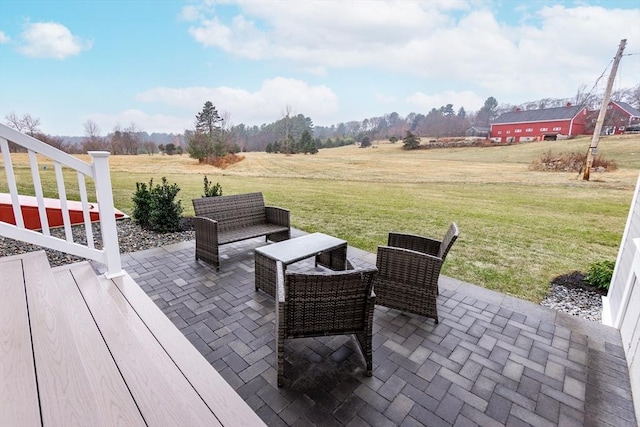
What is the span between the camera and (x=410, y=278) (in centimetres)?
274

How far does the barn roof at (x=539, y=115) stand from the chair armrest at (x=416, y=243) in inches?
1087

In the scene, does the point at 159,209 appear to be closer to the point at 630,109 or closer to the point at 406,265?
the point at 406,265

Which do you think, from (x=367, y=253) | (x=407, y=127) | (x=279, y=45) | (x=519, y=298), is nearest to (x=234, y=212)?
(x=367, y=253)

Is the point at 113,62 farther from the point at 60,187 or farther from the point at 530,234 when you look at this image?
the point at 530,234

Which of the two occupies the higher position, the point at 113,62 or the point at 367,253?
the point at 113,62

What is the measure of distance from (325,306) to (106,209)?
2.06 m

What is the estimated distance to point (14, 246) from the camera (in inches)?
172

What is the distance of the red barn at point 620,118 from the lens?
1441 centimetres

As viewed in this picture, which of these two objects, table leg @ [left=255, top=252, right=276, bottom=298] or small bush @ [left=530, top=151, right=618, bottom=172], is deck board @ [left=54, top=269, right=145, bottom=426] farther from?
small bush @ [left=530, top=151, right=618, bottom=172]

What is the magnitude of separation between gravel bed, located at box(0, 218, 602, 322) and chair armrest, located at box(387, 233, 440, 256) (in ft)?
4.71

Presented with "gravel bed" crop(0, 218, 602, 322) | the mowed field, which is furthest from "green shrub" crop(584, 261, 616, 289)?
the mowed field

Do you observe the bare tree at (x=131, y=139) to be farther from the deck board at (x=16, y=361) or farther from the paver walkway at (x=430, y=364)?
the deck board at (x=16, y=361)

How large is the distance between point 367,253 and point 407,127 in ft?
96.0

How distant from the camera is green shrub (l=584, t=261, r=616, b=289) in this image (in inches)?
139
